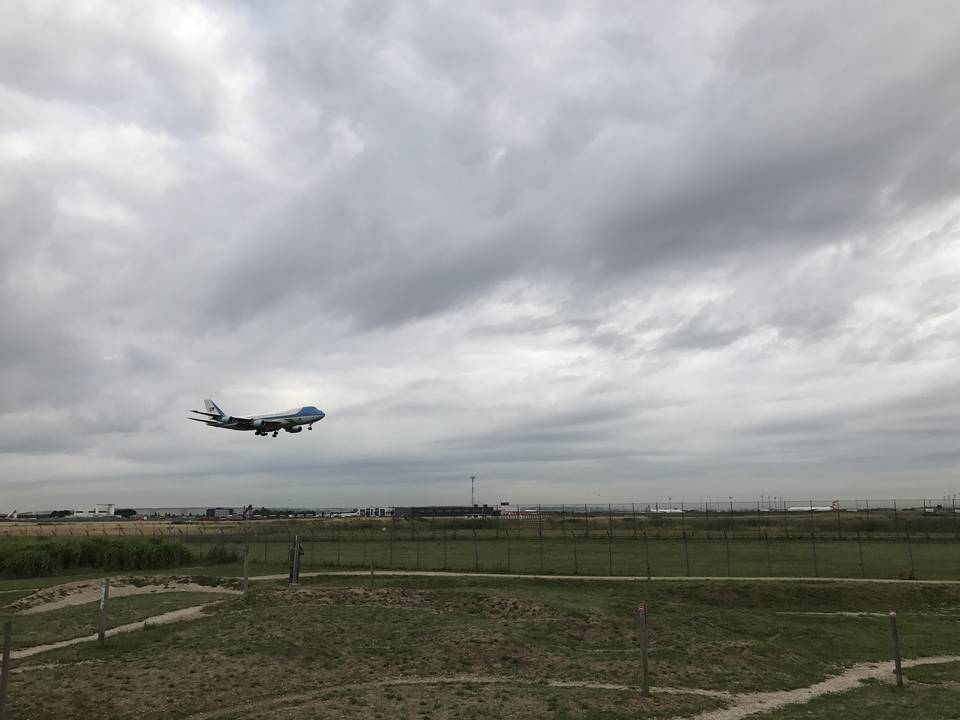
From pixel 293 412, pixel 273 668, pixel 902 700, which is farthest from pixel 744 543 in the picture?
pixel 273 668

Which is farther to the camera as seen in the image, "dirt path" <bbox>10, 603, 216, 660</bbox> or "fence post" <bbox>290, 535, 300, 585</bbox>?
"fence post" <bbox>290, 535, 300, 585</bbox>

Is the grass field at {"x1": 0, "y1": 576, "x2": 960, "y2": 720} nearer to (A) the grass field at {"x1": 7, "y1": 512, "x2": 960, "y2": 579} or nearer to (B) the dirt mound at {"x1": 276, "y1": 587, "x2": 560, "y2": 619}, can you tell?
(B) the dirt mound at {"x1": 276, "y1": 587, "x2": 560, "y2": 619}

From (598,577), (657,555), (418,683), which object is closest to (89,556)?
(598,577)

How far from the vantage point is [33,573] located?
49312 mm

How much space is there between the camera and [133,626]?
27.9 meters

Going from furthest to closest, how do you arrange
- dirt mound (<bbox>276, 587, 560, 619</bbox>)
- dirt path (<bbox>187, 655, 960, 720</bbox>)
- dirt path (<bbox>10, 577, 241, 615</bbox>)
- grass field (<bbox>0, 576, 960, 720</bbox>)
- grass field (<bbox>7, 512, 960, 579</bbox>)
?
grass field (<bbox>7, 512, 960, 579</bbox>) → dirt path (<bbox>10, 577, 241, 615</bbox>) → dirt mound (<bbox>276, 587, 560, 619</bbox>) → grass field (<bbox>0, 576, 960, 720</bbox>) → dirt path (<bbox>187, 655, 960, 720</bbox>)

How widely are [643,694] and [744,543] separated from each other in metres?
53.7

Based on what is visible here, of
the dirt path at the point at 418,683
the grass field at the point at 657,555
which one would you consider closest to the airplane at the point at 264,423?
the grass field at the point at 657,555

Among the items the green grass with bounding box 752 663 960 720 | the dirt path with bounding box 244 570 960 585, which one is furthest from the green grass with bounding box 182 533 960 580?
the green grass with bounding box 752 663 960 720

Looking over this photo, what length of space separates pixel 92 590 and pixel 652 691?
107ft

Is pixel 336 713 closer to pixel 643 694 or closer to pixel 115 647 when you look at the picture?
pixel 643 694

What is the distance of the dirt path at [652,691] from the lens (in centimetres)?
1726

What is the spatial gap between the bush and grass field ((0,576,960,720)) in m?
20.6

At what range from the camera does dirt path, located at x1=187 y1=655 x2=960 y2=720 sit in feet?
56.6
